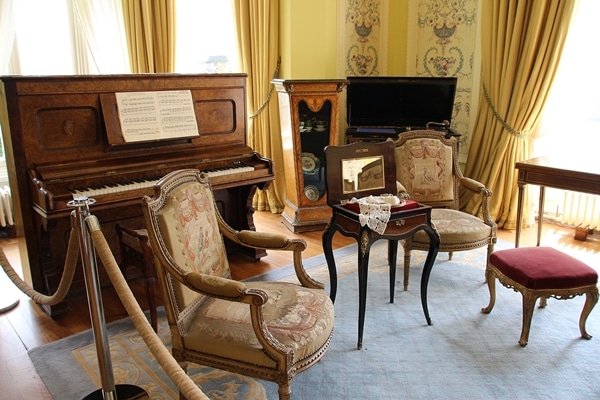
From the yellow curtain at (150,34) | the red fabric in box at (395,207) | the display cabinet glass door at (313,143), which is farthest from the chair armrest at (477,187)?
the yellow curtain at (150,34)

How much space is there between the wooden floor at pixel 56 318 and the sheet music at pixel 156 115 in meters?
1.02

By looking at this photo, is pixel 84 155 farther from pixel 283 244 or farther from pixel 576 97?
pixel 576 97

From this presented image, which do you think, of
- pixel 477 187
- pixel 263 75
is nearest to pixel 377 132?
pixel 263 75

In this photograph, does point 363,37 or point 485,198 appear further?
point 363,37

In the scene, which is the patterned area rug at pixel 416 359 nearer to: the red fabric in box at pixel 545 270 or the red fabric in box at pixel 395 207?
the red fabric in box at pixel 545 270

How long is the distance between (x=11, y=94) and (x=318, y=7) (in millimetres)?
2900

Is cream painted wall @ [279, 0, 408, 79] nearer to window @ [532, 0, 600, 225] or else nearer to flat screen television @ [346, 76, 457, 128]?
flat screen television @ [346, 76, 457, 128]

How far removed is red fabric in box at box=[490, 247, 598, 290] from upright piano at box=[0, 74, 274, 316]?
1720 mm

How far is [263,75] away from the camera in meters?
4.72

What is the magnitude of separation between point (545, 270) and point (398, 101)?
2438 millimetres

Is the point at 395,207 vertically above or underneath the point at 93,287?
above

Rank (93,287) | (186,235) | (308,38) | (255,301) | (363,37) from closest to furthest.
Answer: (255,301) → (93,287) → (186,235) → (308,38) → (363,37)

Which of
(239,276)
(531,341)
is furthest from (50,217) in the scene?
(531,341)

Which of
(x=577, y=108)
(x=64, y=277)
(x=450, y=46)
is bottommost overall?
(x=64, y=277)
